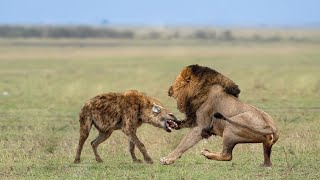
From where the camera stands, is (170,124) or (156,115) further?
(156,115)

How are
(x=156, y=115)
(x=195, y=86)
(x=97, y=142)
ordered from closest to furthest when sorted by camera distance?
(x=195, y=86) → (x=156, y=115) → (x=97, y=142)

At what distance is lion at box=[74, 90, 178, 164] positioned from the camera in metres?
13.3

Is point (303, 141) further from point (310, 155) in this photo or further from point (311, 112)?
point (311, 112)

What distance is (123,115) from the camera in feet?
43.7

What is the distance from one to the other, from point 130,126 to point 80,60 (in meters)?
34.9

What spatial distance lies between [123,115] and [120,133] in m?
3.64

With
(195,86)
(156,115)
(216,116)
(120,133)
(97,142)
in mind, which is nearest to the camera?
(216,116)

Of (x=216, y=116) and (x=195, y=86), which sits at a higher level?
(x=195, y=86)

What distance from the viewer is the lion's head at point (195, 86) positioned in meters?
12.0

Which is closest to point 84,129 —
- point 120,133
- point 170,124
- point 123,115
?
point 123,115

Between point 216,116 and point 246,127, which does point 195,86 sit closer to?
point 216,116

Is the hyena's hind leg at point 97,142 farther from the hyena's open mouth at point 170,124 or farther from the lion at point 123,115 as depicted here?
the hyena's open mouth at point 170,124

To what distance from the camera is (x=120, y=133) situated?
16.9 m

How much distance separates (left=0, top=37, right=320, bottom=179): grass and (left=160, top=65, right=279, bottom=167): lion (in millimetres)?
371
